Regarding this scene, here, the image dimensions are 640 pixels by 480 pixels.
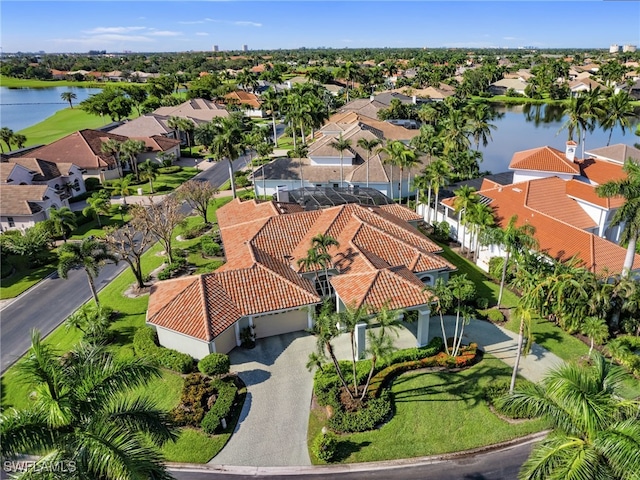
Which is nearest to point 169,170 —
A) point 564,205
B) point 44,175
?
point 44,175

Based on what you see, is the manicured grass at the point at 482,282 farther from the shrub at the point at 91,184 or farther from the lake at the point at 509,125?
the shrub at the point at 91,184

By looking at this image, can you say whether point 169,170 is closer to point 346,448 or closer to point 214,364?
point 214,364

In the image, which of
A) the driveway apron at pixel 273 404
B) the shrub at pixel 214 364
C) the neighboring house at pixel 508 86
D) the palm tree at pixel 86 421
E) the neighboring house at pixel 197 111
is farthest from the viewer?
the neighboring house at pixel 508 86

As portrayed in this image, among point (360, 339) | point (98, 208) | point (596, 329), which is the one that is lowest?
point (360, 339)

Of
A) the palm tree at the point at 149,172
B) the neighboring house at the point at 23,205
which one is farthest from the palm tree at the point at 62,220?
the palm tree at the point at 149,172

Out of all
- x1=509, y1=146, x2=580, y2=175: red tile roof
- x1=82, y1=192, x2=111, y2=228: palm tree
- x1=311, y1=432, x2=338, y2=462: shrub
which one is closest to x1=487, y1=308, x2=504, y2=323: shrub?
x1=311, y1=432, x2=338, y2=462: shrub

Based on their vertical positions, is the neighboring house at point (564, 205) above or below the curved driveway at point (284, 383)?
above

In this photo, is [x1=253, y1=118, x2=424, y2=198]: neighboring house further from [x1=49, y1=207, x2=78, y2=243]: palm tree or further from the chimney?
[x1=49, y1=207, x2=78, y2=243]: palm tree
